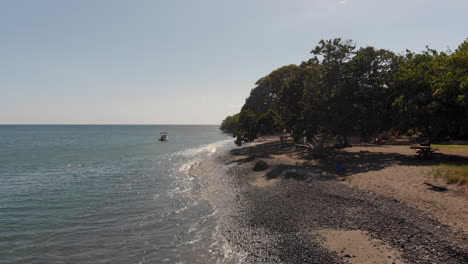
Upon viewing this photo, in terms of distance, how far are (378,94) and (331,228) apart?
22460mm

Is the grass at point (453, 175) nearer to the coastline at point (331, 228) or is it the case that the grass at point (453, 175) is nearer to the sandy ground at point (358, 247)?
the coastline at point (331, 228)

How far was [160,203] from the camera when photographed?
2038 cm

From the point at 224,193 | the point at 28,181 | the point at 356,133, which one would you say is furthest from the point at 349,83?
the point at 28,181

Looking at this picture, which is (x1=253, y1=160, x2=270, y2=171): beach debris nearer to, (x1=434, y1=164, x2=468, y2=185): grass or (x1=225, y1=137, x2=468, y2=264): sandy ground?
(x1=225, y1=137, x2=468, y2=264): sandy ground

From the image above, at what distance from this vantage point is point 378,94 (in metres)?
29.5

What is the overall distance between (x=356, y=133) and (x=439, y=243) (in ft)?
83.0

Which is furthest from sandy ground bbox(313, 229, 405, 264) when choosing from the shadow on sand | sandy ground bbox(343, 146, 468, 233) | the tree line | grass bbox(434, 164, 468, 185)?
the tree line

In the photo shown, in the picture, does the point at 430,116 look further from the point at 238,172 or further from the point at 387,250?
the point at 238,172

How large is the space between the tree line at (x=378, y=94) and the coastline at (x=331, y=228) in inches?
406

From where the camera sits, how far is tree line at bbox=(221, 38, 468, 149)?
2172cm

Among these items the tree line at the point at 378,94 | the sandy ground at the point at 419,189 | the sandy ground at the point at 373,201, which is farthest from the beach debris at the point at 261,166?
the sandy ground at the point at 419,189

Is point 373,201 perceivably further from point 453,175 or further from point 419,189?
point 453,175

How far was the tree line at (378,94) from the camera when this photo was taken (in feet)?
71.3

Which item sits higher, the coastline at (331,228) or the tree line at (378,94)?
the tree line at (378,94)
